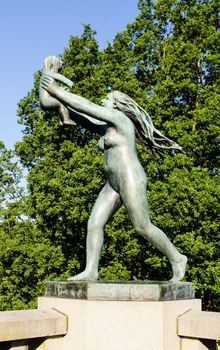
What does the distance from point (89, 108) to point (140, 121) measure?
2.51 ft

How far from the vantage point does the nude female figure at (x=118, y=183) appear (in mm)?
5207

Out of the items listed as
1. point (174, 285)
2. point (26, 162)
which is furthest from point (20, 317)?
point (26, 162)

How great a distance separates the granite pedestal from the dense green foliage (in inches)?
442

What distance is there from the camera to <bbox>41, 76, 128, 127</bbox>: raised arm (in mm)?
5277

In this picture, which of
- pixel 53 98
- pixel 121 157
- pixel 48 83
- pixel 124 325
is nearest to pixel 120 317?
pixel 124 325

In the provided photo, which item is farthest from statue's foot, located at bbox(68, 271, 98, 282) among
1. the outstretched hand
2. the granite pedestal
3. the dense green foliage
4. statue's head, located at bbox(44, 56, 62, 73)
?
the dense green foliage

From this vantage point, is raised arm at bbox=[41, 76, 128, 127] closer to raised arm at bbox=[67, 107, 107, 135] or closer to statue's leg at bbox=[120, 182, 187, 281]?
raised arm at bbox=[67, 107, 107, 135]

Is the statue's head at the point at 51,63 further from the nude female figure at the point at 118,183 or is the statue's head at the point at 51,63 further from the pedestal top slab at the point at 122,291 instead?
the pedestal top slab at the point at 122,291

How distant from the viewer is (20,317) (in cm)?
452

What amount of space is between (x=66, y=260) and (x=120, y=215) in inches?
117

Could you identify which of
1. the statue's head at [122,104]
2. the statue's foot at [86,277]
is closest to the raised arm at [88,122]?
the statue's head at [122,104]

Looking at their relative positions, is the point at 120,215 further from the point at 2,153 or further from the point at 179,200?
the point at 2,153

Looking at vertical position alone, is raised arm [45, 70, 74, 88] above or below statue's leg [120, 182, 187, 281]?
above

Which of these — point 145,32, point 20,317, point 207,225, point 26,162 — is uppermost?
point 145,32
